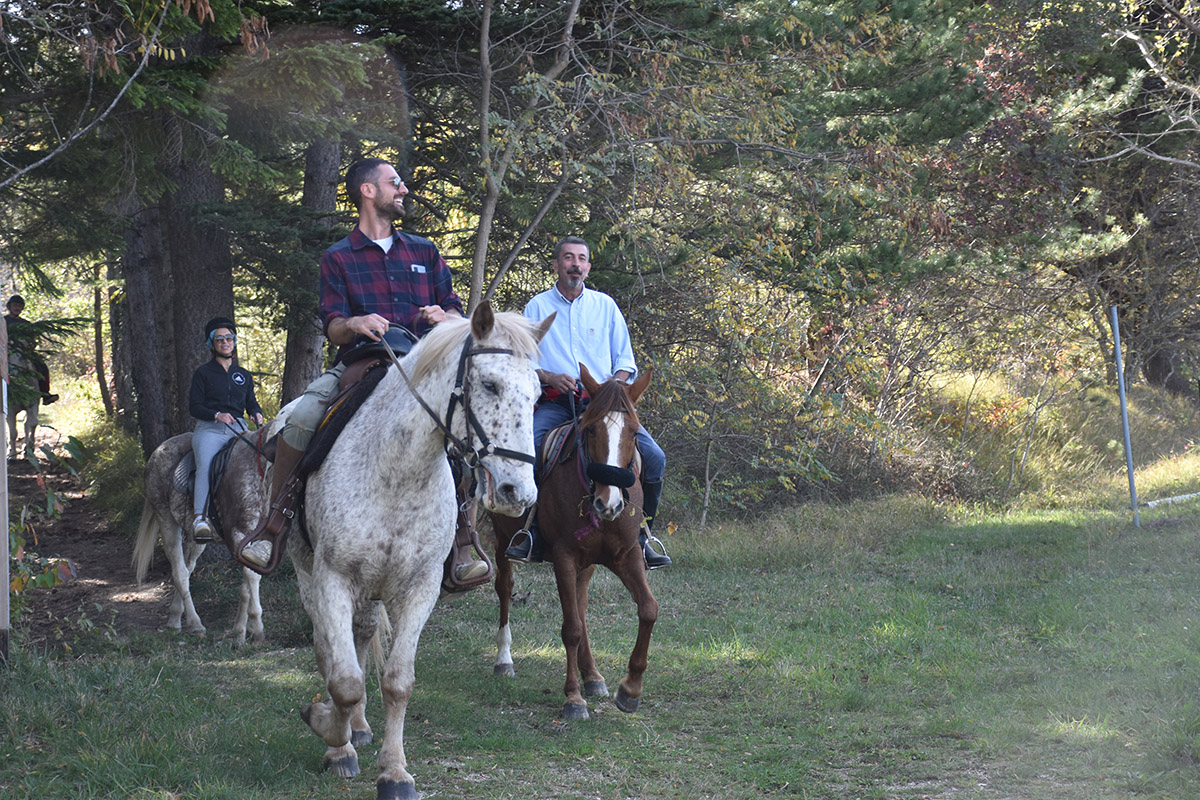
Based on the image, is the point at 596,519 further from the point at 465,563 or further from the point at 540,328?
the point at 540,328

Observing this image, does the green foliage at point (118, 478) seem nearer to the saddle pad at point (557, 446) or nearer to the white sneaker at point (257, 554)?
the saddle pad at point (557, 446)

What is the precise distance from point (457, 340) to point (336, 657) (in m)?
1.53

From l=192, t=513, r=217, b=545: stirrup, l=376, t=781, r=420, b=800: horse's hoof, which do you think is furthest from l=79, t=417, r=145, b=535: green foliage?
l=376, t=781, r=420, b=800: horse's hoof

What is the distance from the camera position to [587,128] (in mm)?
10867

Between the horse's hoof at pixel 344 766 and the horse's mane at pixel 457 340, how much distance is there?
1.94 metres

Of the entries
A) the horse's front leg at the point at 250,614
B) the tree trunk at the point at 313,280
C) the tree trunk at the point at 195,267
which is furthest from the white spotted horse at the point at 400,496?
the tree trunk at the point at 195,267

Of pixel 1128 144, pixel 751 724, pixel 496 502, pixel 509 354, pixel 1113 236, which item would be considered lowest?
pixel 751 724

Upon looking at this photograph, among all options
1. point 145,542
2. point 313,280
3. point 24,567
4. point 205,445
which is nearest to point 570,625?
point 24,567

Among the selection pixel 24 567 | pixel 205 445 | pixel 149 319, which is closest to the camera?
pixel 24 567

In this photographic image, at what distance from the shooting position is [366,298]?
18.0 ft

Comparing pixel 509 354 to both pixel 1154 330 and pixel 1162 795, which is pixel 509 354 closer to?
pixel 1162 795

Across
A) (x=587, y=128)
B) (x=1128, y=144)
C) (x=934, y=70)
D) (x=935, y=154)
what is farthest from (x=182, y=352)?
(x=1128, y=144)

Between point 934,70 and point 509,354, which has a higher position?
point 934,70

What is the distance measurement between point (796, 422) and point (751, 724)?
701cm
